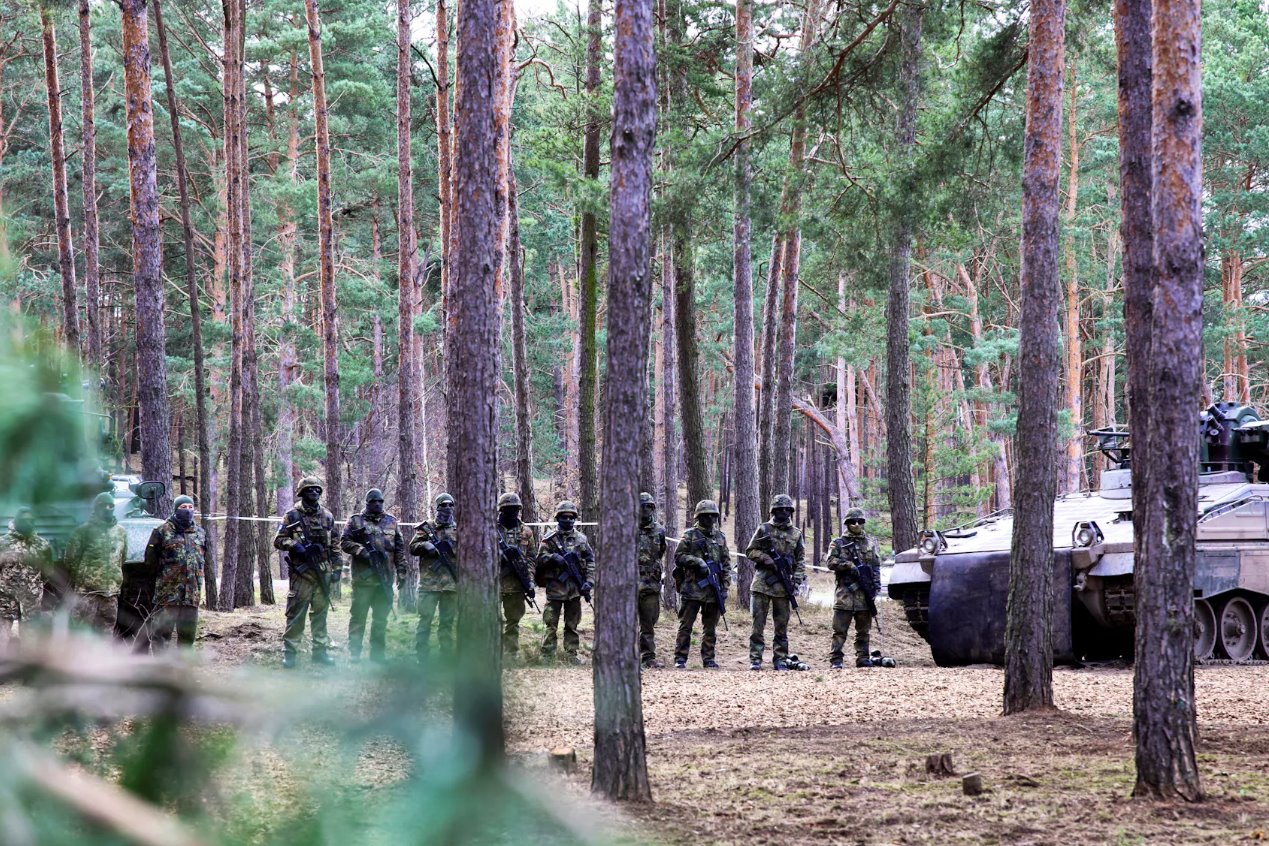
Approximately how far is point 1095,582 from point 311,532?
7.98 metres

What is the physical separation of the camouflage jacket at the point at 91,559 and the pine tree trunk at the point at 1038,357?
9273 mm

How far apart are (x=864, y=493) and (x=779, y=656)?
19029mm

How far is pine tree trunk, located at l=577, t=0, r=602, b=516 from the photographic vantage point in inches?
757

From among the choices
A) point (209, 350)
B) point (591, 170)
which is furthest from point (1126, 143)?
point (209, 350)

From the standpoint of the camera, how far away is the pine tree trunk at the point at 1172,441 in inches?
284

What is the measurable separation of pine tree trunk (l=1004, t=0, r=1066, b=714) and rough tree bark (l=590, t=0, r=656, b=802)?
3684 mm

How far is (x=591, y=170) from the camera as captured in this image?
20.2 m

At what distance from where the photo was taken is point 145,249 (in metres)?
15.6

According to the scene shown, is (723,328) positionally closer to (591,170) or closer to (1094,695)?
(591,170)

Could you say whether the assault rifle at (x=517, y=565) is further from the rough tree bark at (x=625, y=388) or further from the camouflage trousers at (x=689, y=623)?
the rough tree bark at (x=625, y=388)

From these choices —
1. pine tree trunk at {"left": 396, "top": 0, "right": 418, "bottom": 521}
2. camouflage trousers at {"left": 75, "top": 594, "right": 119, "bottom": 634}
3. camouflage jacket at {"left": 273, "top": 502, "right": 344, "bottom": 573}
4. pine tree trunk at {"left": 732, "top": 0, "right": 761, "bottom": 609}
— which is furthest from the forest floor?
pine tree trunk at {"left": 396, "top": 0, "right": 418, "bottom": 521}

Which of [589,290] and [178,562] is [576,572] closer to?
[178,562]

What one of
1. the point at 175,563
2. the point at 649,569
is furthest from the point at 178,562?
the point at 649,569

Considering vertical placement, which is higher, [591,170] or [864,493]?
[591,170]
